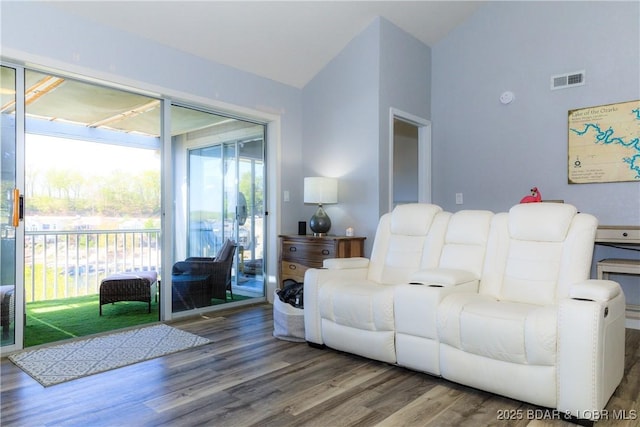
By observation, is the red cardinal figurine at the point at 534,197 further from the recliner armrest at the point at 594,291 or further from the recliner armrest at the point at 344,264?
the recliner armrest at the point at 594,291

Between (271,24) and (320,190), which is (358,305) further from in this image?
(271,24)

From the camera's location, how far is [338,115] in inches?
182

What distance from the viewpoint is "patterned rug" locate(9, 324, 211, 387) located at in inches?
105

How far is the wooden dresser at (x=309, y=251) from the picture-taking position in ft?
13.4

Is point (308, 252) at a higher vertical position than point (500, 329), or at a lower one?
higher

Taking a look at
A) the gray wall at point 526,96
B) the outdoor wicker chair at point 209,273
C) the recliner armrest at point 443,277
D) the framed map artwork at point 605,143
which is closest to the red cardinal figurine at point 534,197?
the gray wall at point 526,96

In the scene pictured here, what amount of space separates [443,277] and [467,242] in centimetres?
51

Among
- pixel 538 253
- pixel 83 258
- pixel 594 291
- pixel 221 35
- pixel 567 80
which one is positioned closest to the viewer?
pixel 594 291

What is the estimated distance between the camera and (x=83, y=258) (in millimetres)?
4816

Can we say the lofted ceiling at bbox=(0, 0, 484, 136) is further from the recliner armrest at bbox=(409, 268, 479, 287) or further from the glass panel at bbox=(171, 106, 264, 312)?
the recliner armrest at bbox=(409, 268, 479, 287)

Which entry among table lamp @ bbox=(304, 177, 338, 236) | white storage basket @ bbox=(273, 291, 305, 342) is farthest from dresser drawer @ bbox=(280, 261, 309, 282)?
white storage basket @ bbox=(273, 291, 305, 342)

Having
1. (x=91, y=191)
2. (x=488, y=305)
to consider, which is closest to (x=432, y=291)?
(x=488, y=305)

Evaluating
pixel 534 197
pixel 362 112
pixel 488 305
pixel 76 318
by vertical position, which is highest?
pixel 362 112

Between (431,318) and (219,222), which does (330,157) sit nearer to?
(219,222)
